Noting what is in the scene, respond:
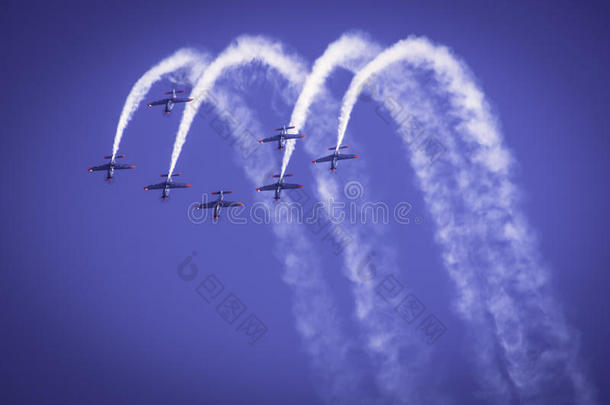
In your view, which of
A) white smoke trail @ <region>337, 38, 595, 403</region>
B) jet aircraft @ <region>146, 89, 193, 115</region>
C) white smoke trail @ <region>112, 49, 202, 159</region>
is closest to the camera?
white smoke trail @ <region>337, 38, 595, 403</region>

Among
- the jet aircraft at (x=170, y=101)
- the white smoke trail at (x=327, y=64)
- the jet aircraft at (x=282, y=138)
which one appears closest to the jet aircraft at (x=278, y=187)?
the white smoke trail at (x=327, y=64)

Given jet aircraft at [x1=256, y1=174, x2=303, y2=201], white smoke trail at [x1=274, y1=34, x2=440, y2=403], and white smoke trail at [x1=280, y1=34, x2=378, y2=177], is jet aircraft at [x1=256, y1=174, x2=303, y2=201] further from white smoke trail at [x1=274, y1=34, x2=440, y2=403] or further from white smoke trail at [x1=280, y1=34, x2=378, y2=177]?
white smoke trail at [x1=274, y1=34, x2=440, y2=403]

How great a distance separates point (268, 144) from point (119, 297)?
31.7m

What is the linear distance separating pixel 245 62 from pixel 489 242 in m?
33.2

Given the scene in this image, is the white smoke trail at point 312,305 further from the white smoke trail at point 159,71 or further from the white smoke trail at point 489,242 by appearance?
the white smoke trail at point 489,242

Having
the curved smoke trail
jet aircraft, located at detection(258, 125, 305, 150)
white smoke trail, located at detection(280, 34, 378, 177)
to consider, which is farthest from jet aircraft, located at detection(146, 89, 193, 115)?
white smoke trail, located at detection(280, 34, 378, 177)

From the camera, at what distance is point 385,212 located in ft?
197

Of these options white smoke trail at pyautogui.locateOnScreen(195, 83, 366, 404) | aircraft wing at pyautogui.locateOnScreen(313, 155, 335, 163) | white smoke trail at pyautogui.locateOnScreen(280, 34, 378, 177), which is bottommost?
white smoke trail at pyautogui.locateOnScreen(195, 83, 366, 404)

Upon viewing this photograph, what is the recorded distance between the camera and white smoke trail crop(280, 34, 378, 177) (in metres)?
50.3

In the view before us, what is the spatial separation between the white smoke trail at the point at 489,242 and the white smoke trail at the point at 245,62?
29.0 ft

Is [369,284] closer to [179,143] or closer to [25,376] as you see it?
[179,143]

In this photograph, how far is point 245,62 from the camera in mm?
54312

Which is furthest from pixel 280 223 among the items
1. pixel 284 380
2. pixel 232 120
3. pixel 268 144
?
pixel 284 380

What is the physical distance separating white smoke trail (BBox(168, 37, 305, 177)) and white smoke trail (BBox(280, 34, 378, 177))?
2.37 m
